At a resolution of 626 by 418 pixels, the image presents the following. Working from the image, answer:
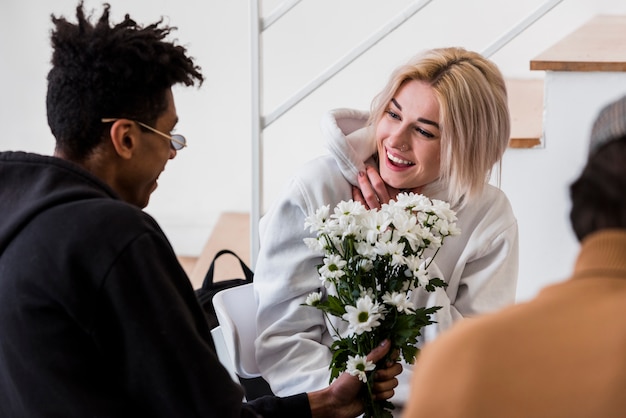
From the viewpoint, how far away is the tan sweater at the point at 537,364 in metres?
0.79

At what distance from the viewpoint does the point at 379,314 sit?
5.20 ft

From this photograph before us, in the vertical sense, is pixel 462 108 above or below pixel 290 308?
above

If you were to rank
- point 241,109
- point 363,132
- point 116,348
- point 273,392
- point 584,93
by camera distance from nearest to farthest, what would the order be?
point 116,348 < point 273,392 < point 363,132 < point 584,93 < point 241,109

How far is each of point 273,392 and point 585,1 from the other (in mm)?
2304

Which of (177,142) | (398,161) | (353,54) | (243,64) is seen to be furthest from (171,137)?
(243,64)

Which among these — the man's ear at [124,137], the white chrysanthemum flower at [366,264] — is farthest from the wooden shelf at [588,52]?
the man's ear at [124,137]

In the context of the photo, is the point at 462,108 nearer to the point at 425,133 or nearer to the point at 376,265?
the point at 425,133

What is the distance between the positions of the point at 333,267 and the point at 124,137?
1.36 ft

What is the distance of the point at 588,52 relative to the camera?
8.65 feet

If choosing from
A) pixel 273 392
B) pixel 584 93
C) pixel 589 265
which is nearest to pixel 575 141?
pixel 584 93

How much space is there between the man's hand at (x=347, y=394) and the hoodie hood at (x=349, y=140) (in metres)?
0.53

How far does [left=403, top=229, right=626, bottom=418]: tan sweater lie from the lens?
0.79 metres

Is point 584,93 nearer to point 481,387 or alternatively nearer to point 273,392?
point 273,392

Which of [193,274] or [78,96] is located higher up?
[78,96]
